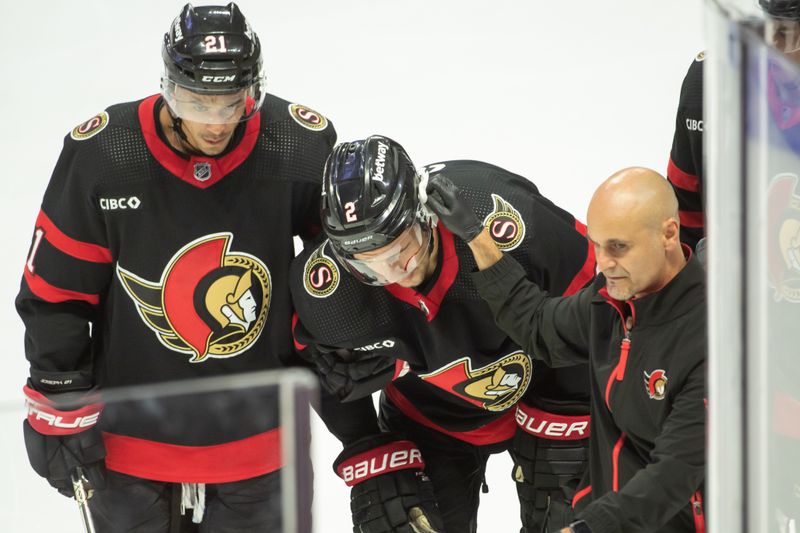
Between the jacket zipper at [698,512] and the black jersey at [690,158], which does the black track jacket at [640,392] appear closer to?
the jacket zipper at [698,512]

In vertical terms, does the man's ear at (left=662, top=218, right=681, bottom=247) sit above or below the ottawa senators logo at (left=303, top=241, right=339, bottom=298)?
above

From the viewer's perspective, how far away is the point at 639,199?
216 centimetres

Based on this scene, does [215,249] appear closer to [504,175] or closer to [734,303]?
[504,175]

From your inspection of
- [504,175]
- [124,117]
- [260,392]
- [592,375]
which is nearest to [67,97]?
[124,117]

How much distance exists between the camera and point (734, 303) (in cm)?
102

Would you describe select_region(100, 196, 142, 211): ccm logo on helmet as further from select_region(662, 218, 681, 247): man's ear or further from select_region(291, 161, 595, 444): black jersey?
select_region(662, 218, 681, 247): man's ear

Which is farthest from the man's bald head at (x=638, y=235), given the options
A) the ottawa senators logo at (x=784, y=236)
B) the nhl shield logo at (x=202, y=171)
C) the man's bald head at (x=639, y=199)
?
the nhl shield logo at (x=202, y=171)

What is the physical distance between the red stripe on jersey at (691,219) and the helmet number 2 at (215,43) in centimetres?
123

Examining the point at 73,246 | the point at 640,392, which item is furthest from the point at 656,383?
the point at 73,246

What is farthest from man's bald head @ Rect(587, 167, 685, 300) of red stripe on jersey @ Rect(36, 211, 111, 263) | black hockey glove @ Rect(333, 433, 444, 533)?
red stripe on jersey @ Rect(36, 211, 111, 263)

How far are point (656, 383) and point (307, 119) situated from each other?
1.11 m

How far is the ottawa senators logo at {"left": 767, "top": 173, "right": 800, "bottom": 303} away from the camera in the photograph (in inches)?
42.6

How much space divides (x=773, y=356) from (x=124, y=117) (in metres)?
1.91

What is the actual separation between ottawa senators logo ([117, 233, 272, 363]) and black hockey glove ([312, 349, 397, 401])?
0.17m
